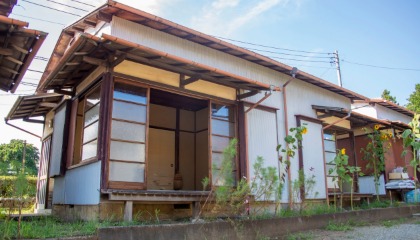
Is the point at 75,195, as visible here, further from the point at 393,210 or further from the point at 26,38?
the point at 393,210

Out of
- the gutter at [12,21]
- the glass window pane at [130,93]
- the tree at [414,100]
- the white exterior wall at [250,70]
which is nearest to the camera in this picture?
the gutter at [12,21]

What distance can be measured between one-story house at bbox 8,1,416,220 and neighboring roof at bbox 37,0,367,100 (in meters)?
0.02

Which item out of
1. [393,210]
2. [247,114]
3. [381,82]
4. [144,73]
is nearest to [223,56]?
[247,114]

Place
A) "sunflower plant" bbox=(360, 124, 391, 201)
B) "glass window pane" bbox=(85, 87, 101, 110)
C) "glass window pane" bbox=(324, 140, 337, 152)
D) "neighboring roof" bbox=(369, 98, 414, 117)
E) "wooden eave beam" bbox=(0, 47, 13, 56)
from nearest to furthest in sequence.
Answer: "wooden eave beam" bbox=(0, 47, 13, 56) < "glass window pane" bbox=(85, 87, 101, 110) < "sunflower plant" bbox=(360, 124, 391, 201) < "glass window pane" bbox=(324, 140, 337, 152) < "neighboring roof" bbox=(369, 98, 414, 117)

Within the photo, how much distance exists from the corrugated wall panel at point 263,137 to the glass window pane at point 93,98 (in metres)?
3.34

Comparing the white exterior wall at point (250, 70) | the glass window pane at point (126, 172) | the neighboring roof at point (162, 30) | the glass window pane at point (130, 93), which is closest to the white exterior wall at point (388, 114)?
the white exterior wall at point (250, 70)

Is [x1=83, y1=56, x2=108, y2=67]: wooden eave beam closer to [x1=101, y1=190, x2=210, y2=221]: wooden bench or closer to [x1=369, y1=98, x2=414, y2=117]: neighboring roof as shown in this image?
[x1=101, y1=190, x2=210, y2=221]: wooden bench

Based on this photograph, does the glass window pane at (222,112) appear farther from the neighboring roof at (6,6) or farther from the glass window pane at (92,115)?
the neighboring roof at (6,6)

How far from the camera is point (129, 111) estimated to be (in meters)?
6.24

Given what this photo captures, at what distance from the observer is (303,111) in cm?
979

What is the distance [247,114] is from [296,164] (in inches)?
80.4

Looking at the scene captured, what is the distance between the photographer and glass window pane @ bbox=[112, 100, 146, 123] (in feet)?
20.1

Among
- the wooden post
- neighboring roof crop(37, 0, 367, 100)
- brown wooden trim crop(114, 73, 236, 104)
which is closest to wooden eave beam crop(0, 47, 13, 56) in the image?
neighboring roof crop(37, 0, 367, 100)

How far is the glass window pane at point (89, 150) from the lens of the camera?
6176 millimetres
